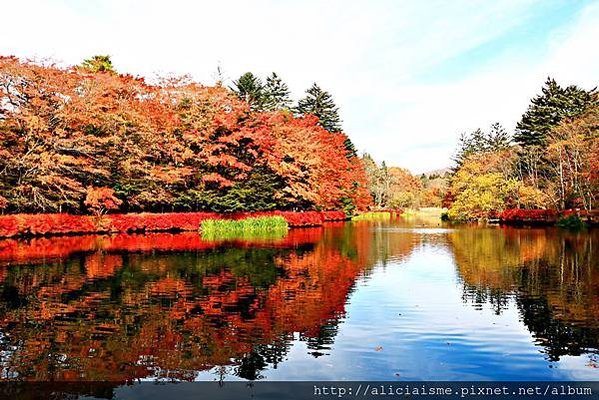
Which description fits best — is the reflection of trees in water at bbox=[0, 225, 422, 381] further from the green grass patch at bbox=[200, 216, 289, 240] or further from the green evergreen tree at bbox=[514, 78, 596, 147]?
the green evergreen tree at bbox=[514, 78, 596, 147]

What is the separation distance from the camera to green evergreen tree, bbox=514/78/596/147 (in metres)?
56.4

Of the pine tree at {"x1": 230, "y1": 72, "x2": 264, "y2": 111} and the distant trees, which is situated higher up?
the pine tree at {"x1": 230, "y1": 72, "x2": 264, "y2": 111}

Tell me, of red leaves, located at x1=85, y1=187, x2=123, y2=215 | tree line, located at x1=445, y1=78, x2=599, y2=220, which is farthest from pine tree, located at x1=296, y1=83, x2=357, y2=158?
red leaves, located at x1=85, y1=187, x2=123, y2=215

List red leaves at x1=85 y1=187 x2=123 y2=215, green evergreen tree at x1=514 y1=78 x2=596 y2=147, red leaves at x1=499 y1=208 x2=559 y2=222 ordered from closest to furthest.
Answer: red leaves at x1=85 y1=187 x2=123 y2=215 → red leaves at x1=499 y1=208 x2=559 y2=222 → green evergreen tree at x1=514 y1=78 x2=596 y2=147

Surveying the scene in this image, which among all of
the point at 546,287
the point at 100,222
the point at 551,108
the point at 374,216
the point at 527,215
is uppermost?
the point at 551,108

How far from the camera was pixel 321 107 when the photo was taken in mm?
73062

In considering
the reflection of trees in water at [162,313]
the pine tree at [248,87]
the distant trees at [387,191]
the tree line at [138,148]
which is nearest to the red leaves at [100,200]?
the tree line at [138,148]

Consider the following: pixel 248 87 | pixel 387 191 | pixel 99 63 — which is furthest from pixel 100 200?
pixel 387 191

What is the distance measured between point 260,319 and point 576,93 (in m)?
59.5

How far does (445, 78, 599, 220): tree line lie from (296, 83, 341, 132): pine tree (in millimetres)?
20408

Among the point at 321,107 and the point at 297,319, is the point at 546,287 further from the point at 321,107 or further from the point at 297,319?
the point at 321,107

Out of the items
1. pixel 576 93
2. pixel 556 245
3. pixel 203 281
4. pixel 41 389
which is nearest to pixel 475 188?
pixel 576 93

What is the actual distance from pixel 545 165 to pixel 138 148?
3850 cm

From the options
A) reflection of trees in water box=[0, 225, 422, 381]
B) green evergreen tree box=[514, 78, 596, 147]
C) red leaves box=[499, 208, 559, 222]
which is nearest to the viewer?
reflection of trees in water box=[0, 225, 422, 381]
